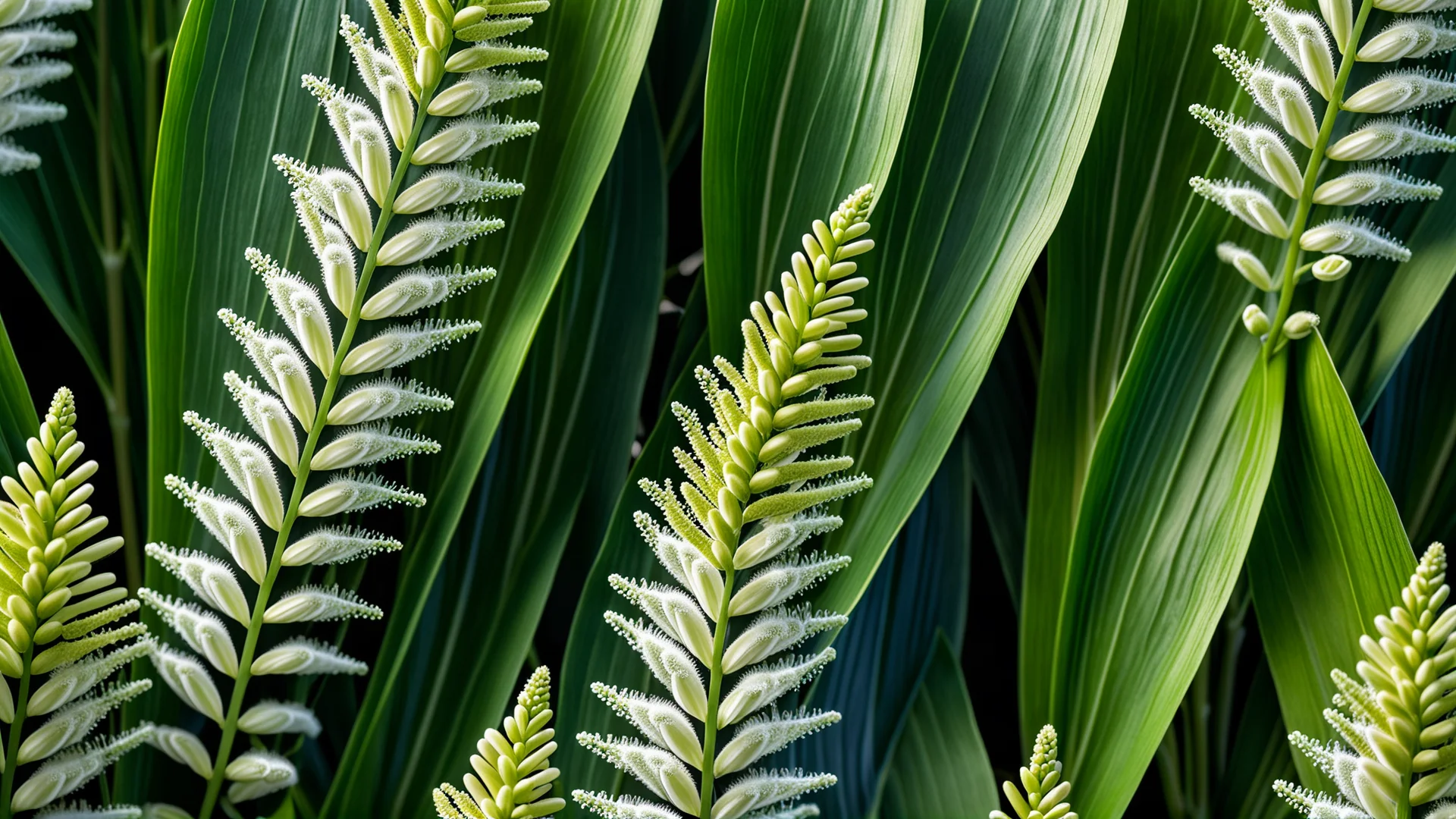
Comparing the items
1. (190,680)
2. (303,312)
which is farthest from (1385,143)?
(190,680)

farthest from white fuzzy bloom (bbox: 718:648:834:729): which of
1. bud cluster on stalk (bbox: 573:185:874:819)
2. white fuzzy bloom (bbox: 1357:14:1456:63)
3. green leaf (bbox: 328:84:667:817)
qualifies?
white fuzzy bloom (bbox: 1357:14:1456:63)

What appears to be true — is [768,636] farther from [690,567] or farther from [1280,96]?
[1280,96]

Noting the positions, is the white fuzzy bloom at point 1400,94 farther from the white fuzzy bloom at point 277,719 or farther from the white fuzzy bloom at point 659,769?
the white fuzzy bloom at point 277,719

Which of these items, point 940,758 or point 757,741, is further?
point 940,758

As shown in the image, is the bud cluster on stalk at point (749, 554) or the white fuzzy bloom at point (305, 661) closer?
the bud cluster on stalk at point (749, 554)

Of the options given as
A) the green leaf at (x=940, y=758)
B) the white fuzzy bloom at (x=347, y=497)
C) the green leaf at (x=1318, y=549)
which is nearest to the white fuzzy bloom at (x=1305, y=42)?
the green leaf at (x=1318, y=549)

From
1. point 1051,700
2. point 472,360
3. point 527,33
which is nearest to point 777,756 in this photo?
point 1051,700

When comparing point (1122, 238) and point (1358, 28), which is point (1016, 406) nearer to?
point (1122, 238)
